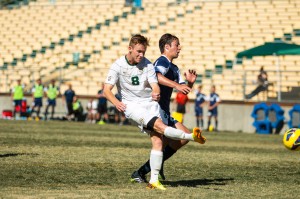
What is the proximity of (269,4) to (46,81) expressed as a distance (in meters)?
12.1

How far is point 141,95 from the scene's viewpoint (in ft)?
33.9

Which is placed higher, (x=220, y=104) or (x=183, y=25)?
(x=183, y=25)

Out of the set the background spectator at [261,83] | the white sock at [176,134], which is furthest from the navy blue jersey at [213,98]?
the white sock at [176,134]

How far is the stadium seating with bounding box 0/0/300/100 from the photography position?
119ft

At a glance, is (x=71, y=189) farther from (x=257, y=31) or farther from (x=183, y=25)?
(x=183, y=25)

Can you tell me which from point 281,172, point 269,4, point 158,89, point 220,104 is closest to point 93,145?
point 281,172

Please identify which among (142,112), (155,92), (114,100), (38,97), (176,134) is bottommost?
(38,97)

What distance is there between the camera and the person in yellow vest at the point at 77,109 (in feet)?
122

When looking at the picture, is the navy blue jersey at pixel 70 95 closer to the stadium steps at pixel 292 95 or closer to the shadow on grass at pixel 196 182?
the stadium steps at pixel 292 95

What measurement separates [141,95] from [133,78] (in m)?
0.25

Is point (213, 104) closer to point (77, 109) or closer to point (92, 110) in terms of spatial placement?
point (92, 110)

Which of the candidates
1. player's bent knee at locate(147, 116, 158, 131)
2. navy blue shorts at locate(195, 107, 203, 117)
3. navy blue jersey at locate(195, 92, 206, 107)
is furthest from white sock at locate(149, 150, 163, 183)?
navy blue shorts at locate(195, 107, 203, 117)

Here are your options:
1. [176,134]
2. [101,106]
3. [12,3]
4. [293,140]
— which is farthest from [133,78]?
[12,3]

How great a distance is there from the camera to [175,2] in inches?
1770
